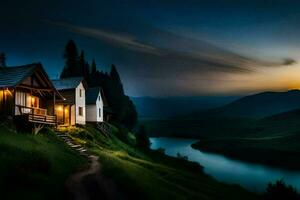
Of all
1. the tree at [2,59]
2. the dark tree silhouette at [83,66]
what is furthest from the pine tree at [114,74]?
the tree at [2,59]

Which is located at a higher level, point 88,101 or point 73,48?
point 73,48

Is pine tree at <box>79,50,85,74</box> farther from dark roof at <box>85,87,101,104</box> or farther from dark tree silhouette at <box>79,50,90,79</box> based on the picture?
dark roof at <box>85,87,101,104</box>

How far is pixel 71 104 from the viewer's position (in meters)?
51.5

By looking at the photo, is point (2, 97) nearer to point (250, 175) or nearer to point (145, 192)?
point (145, 192)

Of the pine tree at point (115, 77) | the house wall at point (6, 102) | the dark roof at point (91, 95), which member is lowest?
the house wall at point (6, 102)

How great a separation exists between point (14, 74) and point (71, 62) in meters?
68.6

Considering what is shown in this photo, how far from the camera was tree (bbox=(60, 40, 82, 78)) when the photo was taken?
99713mm

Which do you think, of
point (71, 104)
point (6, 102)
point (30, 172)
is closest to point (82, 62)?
point (71, 104)

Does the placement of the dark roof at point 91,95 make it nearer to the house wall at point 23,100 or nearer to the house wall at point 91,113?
the house wall at point 91,113

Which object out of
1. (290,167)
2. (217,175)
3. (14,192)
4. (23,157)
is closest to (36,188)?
(14,192)

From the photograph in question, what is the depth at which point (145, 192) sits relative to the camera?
19.3 m

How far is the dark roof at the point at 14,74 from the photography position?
33938 mm

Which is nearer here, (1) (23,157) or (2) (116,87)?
(1) (23,157)

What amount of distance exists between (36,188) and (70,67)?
296 ft
